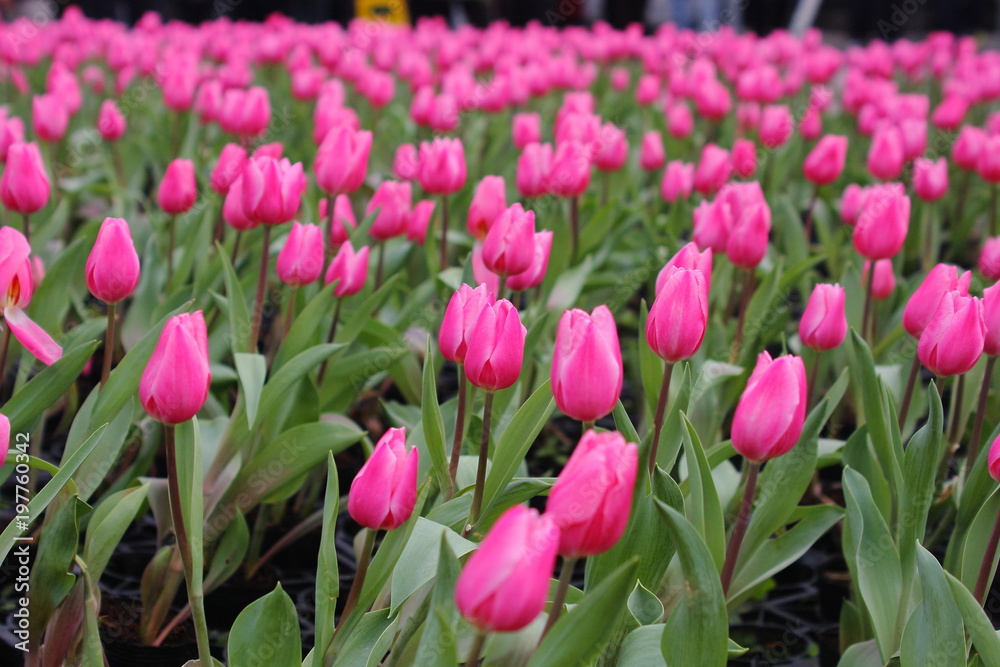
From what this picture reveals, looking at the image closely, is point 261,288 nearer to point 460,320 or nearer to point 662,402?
point 460,320

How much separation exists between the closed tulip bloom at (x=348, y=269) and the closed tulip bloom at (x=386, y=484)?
26.1 inches

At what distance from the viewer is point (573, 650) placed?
2.72 ft

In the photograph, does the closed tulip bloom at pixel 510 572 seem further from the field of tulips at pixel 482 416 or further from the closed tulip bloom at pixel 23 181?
the closed tulip bloom at pixel 23 181

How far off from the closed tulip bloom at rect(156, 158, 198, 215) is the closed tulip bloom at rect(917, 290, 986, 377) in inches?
48.8

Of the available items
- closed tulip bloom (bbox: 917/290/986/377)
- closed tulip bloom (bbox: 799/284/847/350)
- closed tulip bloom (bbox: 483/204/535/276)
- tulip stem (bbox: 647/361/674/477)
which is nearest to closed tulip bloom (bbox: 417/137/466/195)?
closed tulip bloom (bbox: 483/204/535/276)

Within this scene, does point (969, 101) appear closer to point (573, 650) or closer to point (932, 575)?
point (932, 575)

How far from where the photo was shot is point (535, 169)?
78.5 inches

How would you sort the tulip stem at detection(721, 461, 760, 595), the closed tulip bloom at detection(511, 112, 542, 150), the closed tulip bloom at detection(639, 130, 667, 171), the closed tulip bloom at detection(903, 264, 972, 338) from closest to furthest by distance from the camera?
the tulip stem at detection(721, 461, 760, 595) → the closed tulip bloom at detection(903, 264, 972, 338) → the closed tulip bloom at detection(511, 112, 542, 150) → the closed tulip bloom at detection(639, 130, 667, 171)

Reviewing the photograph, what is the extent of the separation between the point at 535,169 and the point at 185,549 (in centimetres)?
113

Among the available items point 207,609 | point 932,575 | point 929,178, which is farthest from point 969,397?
point 207,609

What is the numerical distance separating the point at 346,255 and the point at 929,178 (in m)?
1.38

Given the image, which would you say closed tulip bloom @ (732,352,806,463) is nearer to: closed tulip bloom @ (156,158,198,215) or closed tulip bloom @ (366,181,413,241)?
closed tulip bloom @ (366,181,413,241)

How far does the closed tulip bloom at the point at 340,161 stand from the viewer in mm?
1732

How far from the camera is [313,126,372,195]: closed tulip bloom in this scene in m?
1.73
